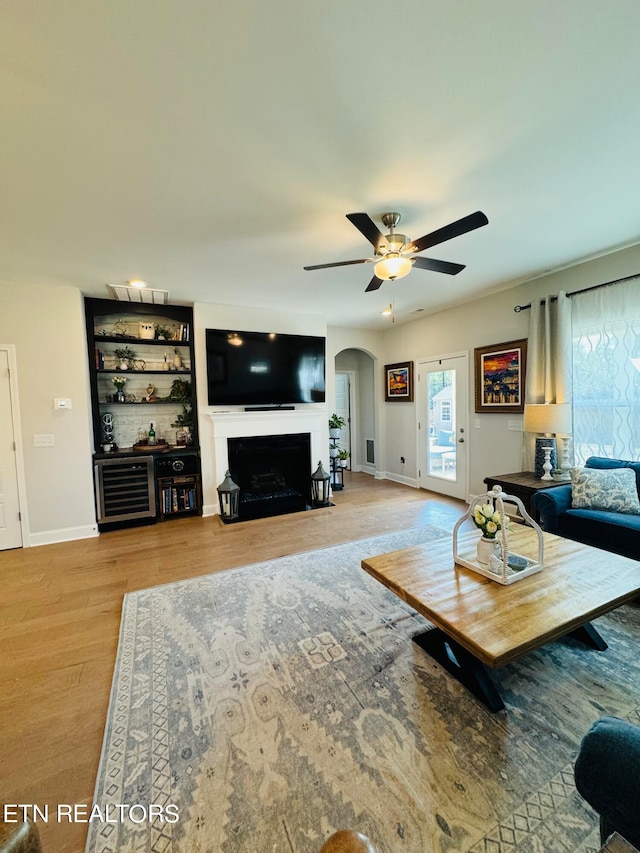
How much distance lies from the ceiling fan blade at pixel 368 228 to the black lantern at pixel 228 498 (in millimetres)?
3127

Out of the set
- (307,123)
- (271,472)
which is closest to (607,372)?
(307,123)

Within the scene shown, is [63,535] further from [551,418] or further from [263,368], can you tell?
[551,418]

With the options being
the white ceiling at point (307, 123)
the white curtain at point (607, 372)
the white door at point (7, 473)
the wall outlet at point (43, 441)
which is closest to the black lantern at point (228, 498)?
the wall outlet at point (43, 441)

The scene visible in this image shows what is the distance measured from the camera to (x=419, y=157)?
186cm

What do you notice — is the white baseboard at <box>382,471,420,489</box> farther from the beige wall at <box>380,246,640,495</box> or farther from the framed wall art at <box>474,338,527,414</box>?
the framed wall art at <box>474,338,527,414</box>

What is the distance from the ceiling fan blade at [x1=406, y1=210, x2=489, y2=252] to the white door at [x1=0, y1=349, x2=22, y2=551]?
13.4 ft

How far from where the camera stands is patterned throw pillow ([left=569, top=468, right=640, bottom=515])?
2.69 meters

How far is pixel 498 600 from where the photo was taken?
1.60 m

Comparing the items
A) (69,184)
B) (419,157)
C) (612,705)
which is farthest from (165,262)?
(612,705)

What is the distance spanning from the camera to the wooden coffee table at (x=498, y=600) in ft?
4.51

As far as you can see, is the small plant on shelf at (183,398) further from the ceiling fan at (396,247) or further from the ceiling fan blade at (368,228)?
the ceiling fan blade at (368,228)

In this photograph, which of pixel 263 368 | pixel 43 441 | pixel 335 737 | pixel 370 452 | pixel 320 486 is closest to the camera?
pixel 335 737

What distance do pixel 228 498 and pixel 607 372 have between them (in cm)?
425

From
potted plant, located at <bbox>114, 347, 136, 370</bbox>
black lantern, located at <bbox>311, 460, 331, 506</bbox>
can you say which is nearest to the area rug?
black lantern, located at <bbox>311, 460, 331, 506</bbox>
